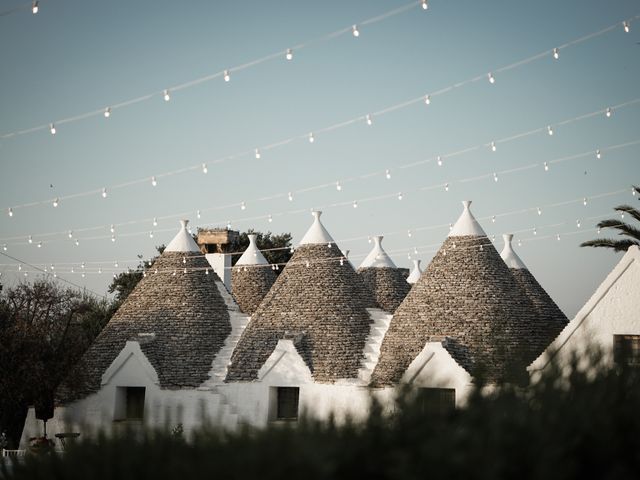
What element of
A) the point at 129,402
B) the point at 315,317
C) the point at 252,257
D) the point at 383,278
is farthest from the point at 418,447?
the point at 252,257

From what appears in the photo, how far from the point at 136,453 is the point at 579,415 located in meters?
2.86

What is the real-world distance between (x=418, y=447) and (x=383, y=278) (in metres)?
22.3

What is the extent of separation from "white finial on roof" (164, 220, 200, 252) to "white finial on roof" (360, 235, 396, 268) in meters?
5.36

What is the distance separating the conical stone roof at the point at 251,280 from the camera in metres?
28.0

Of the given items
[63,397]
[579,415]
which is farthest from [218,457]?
[63,397]

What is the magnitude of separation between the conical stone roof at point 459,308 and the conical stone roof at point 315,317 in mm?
1041

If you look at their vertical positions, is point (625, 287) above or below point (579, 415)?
above

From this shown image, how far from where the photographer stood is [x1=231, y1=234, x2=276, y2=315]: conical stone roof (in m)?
28.0

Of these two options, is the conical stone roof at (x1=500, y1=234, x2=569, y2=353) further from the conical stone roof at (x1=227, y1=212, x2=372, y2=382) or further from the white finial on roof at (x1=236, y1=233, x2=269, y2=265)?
the white finial on roof at (x1=236, y1=233, x2=269, y2=265)

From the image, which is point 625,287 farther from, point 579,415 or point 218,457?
point 218,457

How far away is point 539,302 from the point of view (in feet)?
83.4

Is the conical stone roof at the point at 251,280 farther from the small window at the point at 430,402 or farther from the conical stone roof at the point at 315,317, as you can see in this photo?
the small window at the point at 430,402

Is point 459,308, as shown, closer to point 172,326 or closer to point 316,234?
point 316,234

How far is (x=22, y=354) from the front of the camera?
24547 mm
